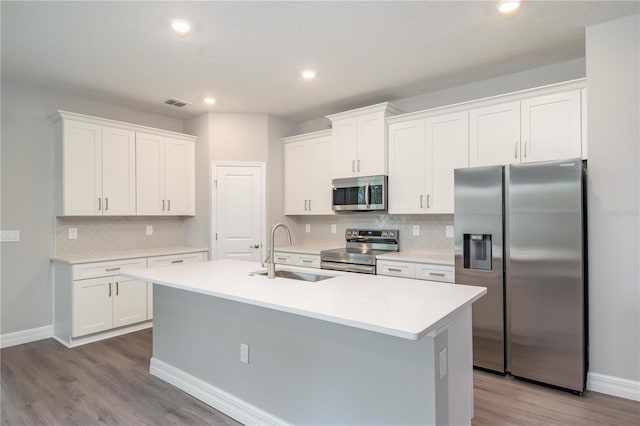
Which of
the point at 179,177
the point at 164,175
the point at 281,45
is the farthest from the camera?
the point at 179,177

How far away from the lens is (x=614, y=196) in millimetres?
2693

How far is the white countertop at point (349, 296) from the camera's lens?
1519 mm

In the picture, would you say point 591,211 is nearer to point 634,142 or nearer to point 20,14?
point 634,142

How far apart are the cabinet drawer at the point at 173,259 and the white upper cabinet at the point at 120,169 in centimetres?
63

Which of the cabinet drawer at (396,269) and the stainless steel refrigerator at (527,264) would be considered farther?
the cabinet drawer at (396,269)

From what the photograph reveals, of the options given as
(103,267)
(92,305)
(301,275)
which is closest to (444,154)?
(301,275)

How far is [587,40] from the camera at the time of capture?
2.79 metres

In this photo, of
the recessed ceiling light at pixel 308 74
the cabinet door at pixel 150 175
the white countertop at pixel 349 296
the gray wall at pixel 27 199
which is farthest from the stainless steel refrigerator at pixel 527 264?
the gray wall at pixel 27 199

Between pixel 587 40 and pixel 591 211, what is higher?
pixel 587 40

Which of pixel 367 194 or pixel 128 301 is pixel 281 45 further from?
pixel 128 301

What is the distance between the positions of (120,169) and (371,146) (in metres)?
3.00

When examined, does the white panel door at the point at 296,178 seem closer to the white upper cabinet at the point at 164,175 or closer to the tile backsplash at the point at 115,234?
the white upper cabinet at the point at 164,175

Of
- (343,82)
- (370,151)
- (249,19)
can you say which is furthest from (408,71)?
(249,19)

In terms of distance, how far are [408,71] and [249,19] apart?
1.68m
